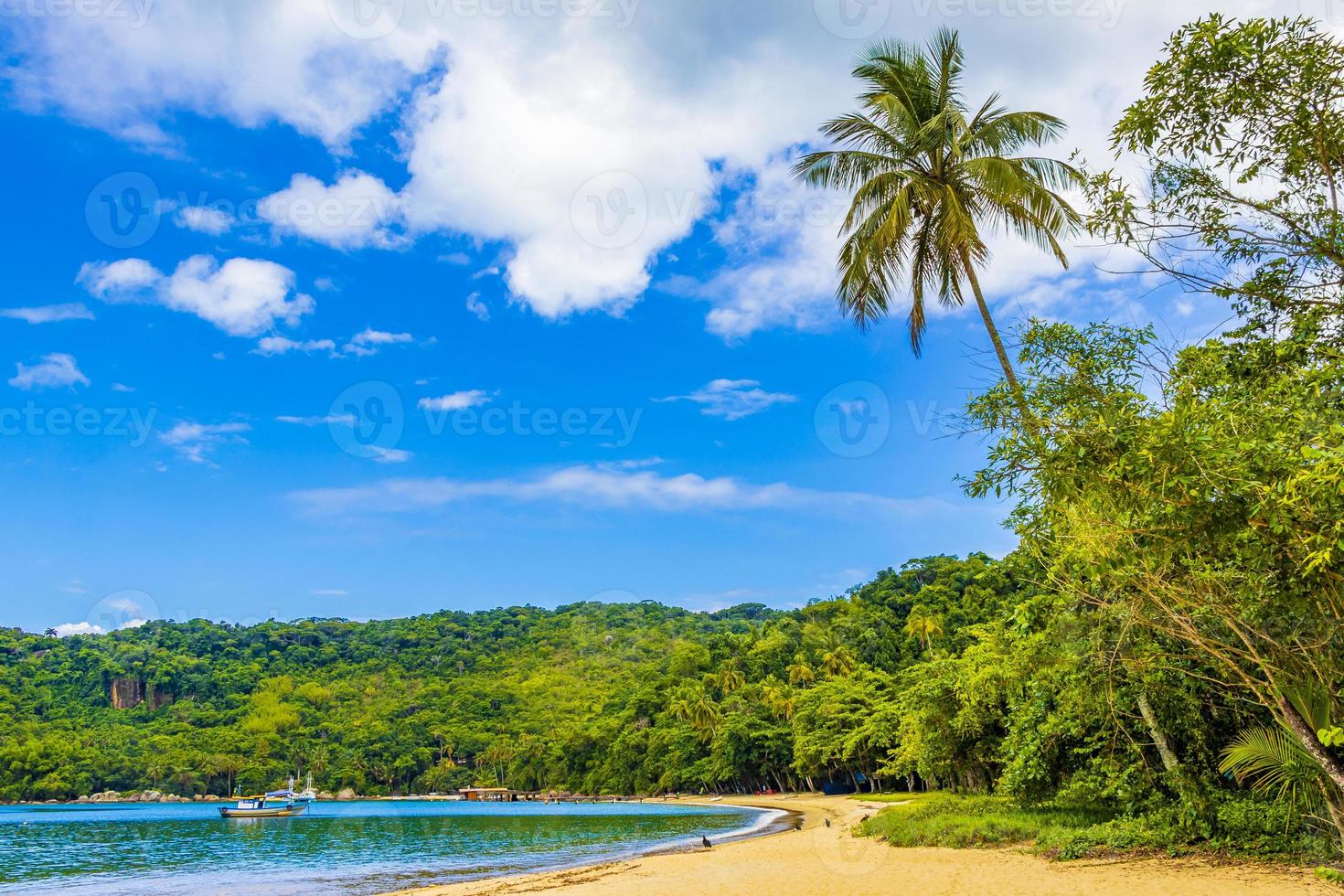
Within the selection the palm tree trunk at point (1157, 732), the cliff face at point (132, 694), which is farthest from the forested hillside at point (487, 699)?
the palm tree trunk at point (1157, 732)

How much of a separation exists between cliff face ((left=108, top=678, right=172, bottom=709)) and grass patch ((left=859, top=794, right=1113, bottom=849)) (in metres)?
123

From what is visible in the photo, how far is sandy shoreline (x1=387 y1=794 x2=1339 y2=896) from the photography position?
11.3 m

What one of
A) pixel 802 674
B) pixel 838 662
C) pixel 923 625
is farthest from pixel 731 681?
pixel 923 625

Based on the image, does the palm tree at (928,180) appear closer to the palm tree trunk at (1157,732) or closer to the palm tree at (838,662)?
the palm tree trunk at (1157,732)

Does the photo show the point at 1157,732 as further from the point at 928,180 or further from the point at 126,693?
the point at 126,693

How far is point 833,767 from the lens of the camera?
199 feet

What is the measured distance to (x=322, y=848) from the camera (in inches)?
1435

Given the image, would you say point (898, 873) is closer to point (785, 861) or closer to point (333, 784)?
point (785, 861)

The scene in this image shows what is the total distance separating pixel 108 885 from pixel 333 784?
85.7 m

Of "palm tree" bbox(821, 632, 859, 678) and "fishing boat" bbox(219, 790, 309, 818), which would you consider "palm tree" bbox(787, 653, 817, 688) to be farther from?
"fishing boat" bbox(219, 790, 309, 818)

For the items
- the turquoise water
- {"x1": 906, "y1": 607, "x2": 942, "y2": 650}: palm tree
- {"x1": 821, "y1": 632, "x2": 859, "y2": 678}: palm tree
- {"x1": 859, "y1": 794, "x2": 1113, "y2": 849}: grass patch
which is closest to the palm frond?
{"x1": 859, "y1": 794, "x2": 1113, "y2": 849}: grass patch

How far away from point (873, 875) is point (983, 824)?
376 centimetres

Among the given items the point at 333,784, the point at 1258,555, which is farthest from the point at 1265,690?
the point at 333,784

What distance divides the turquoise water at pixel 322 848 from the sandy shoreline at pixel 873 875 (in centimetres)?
449
